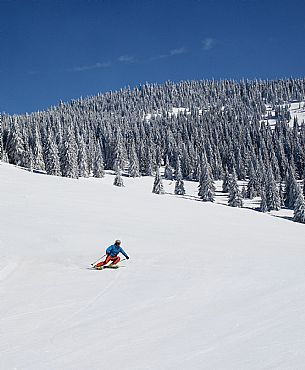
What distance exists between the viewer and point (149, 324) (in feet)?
27.1

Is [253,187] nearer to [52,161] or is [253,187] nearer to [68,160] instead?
[68,160]

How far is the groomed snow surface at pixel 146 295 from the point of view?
650cm

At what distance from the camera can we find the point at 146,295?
35.7 feet

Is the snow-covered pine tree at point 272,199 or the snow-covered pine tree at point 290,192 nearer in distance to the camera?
the snow-covered pine tree at point 272,199

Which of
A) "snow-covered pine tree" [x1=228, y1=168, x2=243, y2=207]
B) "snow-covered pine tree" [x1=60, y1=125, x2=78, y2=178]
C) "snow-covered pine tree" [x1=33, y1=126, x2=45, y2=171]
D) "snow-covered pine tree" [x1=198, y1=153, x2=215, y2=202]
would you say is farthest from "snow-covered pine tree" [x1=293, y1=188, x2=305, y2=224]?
"snow-covered pine tree" [x1=33, y1=126, x2=45, y2=171]

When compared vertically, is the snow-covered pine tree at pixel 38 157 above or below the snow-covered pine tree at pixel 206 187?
above

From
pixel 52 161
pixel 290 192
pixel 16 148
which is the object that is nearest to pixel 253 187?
pixel 290 192

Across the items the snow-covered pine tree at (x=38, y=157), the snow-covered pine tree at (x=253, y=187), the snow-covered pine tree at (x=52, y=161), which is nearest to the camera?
the snow-covered pine tree at (x=52, y=161)

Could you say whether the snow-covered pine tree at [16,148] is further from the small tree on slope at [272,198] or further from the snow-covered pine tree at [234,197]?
the small tree on slope at [272,198]

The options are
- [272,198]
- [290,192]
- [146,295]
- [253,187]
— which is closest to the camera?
[146,295]

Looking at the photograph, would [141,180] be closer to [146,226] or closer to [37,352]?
[146,226]

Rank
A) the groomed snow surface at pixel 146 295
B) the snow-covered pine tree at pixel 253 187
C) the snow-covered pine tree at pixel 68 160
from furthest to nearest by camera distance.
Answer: the snow-covered pine tree at pixel 253 187 < the snow-covered pine tree at pixel 68 160 < the groomed snow surface at pixel 146 295

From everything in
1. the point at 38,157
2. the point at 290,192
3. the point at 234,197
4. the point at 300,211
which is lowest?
the point at 300,211

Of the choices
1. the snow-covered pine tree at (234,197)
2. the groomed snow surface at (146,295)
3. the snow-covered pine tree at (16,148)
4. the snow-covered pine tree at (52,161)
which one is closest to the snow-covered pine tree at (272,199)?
the snow-covered pine tree at (234,197)
